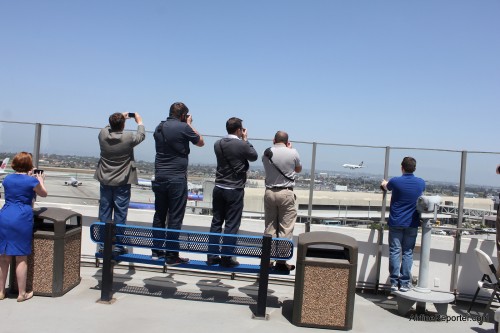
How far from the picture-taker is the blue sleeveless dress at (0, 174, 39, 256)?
5.07m

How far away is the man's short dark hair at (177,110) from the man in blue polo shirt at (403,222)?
2.99 meters

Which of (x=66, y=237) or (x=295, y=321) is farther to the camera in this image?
(x=66, y=237)

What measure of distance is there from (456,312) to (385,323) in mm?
1326

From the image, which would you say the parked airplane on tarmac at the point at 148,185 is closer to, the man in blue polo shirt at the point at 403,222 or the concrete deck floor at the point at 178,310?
the concrete deck floor at the point at 178,310

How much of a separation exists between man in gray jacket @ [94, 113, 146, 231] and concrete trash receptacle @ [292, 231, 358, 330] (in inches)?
109

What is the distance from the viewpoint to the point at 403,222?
6.01 meters

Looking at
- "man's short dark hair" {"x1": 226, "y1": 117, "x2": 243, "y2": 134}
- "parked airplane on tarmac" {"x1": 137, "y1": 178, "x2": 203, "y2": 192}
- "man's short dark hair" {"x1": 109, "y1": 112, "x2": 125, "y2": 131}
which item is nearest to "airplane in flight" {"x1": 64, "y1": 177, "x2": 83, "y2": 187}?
"parked airplane on tarmac" {"x1": 137, "y1": 178, "x2": 203, "y2": 192}

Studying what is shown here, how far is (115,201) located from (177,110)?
161cm

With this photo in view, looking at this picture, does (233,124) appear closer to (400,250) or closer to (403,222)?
(403,222)

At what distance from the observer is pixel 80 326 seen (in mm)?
4547

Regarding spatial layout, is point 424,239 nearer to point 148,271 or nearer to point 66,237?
point 148,271

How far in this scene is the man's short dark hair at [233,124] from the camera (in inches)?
224

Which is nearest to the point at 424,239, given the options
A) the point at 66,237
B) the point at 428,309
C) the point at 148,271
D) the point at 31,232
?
the point at 428,309

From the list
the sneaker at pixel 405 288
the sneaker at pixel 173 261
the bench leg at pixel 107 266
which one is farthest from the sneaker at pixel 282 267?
the bench leg at pixel 107 266
